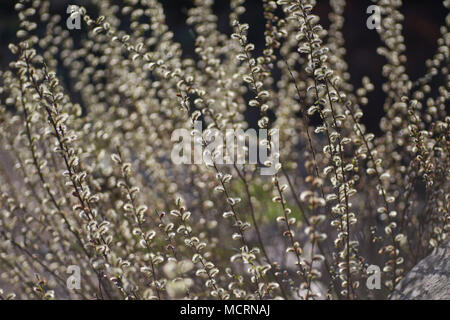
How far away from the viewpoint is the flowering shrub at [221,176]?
1.64 metres

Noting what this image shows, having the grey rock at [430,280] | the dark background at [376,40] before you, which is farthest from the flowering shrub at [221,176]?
the dark background at [376,40]

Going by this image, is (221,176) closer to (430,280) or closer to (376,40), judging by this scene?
(430,280)

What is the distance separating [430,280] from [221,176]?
38.0 inches

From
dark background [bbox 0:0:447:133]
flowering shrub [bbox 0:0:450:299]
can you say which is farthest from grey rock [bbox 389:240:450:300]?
dark background [bbox 0:0:447:133]

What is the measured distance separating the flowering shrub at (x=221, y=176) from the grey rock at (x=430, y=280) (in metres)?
0.10

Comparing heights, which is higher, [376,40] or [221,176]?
[221,176]

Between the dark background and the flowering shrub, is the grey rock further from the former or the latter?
the dark background

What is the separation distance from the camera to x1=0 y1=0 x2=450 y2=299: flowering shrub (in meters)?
1.64

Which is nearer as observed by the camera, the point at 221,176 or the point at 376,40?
the point at 221,176

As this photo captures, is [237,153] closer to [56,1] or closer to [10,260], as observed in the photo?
[10,260]

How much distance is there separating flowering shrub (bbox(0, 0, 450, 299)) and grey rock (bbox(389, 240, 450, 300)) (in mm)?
103

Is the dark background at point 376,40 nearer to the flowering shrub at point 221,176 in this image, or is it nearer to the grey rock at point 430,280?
the flowering shrub at point 221,176

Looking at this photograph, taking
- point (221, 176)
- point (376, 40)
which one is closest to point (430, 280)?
point (221, 176)

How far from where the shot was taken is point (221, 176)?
5.45 feet
